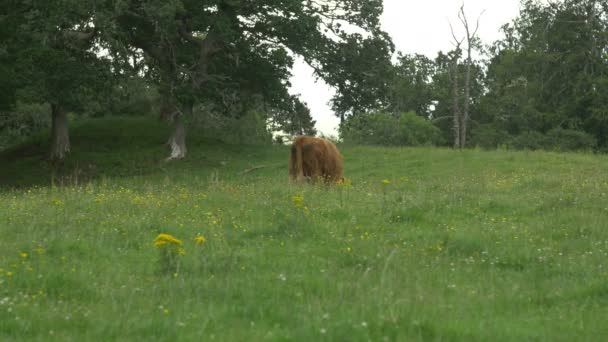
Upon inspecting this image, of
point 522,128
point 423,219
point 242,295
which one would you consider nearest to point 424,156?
point 423,219

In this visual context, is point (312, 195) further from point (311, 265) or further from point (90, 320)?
point (90, 320)

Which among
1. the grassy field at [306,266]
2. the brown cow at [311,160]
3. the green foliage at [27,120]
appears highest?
the green foliage at [27,120]

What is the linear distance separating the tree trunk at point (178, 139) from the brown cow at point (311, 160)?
631 inches

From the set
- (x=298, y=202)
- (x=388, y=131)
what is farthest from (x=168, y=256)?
(x=388, y=131)

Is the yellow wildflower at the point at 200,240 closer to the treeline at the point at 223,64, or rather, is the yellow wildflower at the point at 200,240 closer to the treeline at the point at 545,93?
the treeline at the point at 223,64

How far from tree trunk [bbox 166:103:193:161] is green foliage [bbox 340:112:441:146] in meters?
25.7

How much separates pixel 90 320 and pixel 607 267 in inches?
212

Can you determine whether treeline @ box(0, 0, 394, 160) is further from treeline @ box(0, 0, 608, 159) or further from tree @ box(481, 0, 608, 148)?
tree @ box(481, 0, 608, 148)

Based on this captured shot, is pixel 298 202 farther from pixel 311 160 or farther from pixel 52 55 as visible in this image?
pixel 52 55

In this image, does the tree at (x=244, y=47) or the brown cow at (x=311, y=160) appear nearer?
the brown cow at (x=311, y=160)

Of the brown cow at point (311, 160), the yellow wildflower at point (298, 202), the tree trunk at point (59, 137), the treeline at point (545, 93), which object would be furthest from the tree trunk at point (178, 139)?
the yellow wildflower at point (298, 202)

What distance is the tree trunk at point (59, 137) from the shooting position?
114 feet

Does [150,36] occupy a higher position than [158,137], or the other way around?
[150,36]

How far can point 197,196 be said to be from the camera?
14.0 meters
